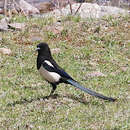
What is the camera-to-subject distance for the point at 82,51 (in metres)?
9.45

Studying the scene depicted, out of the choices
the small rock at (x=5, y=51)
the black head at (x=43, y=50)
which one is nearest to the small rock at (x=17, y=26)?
the small rock at (x=5, y=51)

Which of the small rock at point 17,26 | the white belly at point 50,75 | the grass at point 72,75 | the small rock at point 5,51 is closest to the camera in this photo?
the grass at point 72,75

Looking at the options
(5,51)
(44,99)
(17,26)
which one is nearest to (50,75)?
(44,99)

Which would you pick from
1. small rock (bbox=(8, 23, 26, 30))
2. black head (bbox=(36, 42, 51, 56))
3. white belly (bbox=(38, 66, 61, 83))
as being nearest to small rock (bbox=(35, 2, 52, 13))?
small rock (bbox=(8, 23, 26, 30))

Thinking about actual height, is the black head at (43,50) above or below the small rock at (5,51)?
above

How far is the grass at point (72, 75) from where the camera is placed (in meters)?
6.05

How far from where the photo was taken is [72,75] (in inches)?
324

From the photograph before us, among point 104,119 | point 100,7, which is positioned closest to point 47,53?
point 104,119

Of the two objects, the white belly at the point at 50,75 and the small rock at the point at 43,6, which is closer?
the white belly at the point at 50,75

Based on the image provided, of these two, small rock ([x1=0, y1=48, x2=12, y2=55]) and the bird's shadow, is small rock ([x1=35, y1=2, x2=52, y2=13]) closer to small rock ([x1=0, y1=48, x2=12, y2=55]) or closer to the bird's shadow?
small rock ([x1=0, y1=48, x2=12, y2=55])

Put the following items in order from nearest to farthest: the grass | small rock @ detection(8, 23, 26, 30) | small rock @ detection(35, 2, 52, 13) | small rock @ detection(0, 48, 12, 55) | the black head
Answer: the grass
the black head
small rock @ detection(0, 48, 12, 55)
small rock @ detection(8, 23, 26, 30)
small rock @ detection(35, 2, 52, 13)

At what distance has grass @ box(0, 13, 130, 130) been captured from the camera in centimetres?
605

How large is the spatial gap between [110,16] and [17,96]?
4792mm

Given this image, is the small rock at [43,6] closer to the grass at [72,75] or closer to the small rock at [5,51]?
the grass at [72,75]
